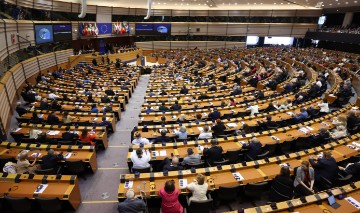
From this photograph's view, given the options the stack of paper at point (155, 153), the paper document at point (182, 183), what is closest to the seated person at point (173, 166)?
the paper document at point (182, 183)

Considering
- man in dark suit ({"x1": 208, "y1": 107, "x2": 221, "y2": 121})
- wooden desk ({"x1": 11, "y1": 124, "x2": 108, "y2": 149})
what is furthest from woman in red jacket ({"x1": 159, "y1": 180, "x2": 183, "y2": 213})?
man in dark suit ({"x1": 208, "y1": 107, "x2": 221, "y2": 121})

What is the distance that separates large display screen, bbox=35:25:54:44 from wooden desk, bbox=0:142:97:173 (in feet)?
48.9

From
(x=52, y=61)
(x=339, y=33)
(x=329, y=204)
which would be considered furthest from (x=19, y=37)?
(x=339, y=33)

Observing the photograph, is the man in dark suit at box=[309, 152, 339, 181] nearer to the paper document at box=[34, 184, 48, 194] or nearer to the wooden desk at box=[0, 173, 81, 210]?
the wooden desk at box=[0, 173, 81, 210]

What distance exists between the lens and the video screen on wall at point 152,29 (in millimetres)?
35656

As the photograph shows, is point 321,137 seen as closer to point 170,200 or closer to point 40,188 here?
point 170,200

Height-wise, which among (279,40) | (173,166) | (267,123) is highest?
(279,40)

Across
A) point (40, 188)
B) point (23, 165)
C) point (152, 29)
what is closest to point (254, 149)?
point (40, 188)

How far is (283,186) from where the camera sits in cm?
532

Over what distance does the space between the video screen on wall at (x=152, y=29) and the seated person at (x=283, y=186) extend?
111 ft

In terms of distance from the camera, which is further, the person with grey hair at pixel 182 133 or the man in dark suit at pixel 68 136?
the person with grey hair at pixel 182 133

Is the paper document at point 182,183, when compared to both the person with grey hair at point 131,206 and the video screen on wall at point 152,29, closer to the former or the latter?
the person with grey hair at point 131,206

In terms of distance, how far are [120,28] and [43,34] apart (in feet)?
45.4

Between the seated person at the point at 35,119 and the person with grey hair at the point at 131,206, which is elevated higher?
the person with grey hair at the point at 131,206
